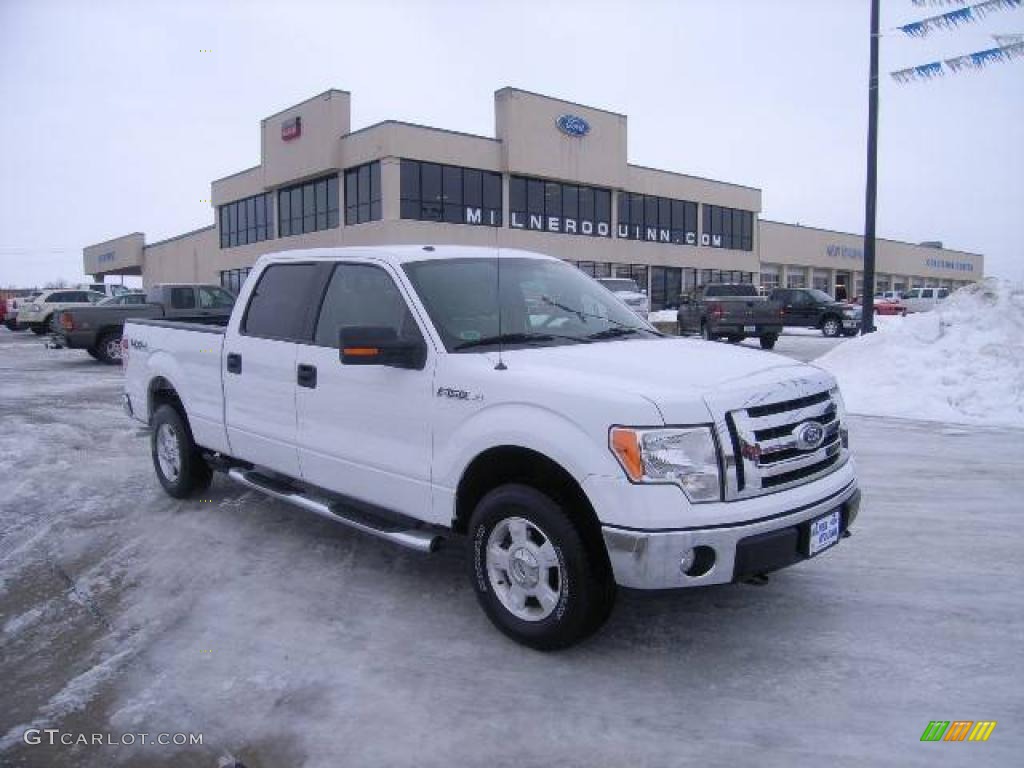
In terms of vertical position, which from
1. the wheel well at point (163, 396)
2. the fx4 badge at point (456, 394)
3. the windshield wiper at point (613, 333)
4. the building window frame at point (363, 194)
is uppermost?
the building window frame at point (363, 194)

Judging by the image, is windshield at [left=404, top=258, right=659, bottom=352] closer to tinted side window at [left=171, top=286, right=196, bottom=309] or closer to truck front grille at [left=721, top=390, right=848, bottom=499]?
truck front grille at [left=721, top=390, right=848, bottom=499]

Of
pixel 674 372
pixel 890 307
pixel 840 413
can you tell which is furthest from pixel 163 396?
pixel 890 307

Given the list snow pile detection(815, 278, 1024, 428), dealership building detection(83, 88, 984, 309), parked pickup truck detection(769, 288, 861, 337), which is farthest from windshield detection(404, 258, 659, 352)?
parked pickup truck detection(769, 288, 861, 337)

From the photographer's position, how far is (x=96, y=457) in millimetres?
8180

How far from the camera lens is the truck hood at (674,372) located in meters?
3.35

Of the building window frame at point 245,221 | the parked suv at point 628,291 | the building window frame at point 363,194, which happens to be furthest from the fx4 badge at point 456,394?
the building window frame at point 245,221

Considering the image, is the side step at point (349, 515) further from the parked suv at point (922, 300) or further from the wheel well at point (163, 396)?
the parked suv at point (922, 300)

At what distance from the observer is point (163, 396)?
6629mm

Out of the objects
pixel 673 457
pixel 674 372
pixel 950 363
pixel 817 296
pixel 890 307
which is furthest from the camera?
pixel 890 307

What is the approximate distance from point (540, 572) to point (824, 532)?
1326 mm

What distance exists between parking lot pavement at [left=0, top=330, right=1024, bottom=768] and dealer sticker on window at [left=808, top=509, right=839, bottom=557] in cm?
49

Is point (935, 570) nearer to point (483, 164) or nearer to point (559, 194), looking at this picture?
point (483, 164)

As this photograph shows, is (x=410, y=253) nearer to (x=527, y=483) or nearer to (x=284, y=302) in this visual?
(x=284, y=302)

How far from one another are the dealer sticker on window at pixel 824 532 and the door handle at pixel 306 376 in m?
2.86
